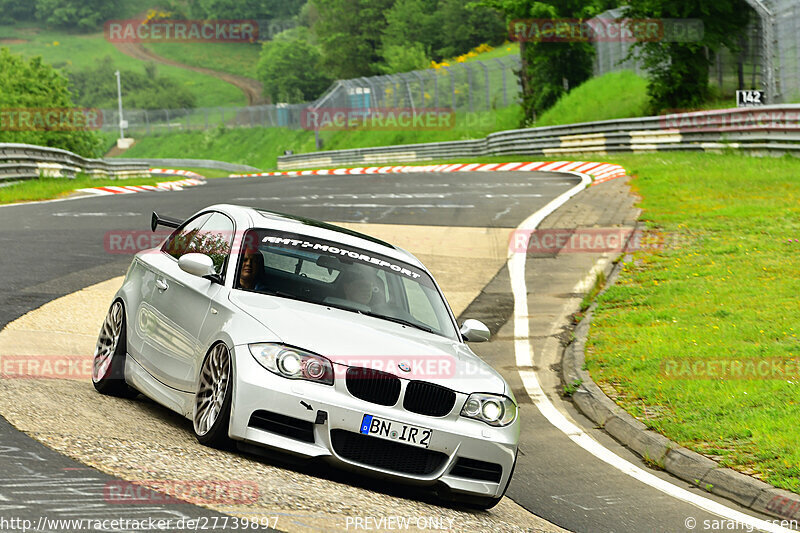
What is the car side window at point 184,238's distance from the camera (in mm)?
8539

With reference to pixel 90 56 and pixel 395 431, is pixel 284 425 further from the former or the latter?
pixel 90 56

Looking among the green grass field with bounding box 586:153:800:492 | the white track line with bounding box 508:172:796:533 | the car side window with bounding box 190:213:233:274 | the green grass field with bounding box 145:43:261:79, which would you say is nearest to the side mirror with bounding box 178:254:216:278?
the car side window with bounding box 190:213:233:274

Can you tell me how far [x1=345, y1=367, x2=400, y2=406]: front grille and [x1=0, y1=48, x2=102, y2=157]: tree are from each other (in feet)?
147

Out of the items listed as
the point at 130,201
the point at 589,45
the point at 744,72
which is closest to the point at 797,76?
the point at 744,72

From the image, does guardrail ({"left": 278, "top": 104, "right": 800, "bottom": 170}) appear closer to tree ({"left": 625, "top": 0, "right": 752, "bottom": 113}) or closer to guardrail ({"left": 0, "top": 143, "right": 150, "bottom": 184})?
tree ({"left": 625, "top": 0, "right": 752, "bottom": 113})

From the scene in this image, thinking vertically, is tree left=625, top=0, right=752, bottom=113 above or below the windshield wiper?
above

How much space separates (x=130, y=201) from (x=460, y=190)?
8246 millimetres

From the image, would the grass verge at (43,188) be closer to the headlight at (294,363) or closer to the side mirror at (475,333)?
the side mirror at (475,333)

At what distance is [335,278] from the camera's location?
775 centimetres

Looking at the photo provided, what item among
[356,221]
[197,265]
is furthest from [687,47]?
[197,265]

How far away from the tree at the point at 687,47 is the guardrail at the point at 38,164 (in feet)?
67.4

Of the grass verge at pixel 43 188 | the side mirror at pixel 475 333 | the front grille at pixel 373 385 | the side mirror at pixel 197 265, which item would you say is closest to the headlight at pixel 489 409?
the front grille at pixel 373 385

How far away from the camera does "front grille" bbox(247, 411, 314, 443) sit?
6.28 metres

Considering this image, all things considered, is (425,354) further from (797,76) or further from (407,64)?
(407,64)
